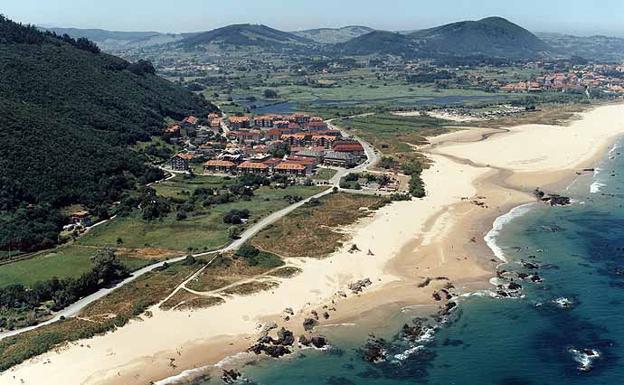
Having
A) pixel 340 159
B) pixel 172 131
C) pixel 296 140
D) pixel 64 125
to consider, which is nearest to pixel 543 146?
pixel 340 159

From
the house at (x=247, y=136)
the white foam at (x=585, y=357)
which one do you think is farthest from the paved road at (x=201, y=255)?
the white foam at (x=585, y=357)

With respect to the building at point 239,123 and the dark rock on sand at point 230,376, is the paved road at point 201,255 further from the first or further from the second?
the building at point 239,123

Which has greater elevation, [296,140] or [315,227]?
[296,140]

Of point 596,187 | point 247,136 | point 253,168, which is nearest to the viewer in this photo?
point 596,187

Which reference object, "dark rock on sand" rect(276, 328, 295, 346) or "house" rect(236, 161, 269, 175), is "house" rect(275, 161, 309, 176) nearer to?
"house" rect(236, 161, 269, 175)

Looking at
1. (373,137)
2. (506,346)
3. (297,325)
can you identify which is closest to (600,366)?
(506,346)

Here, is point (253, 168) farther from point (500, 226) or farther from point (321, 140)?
point (500, 226)

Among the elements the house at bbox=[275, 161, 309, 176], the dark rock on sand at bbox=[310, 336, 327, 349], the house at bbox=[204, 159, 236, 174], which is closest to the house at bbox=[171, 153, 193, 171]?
the house at bbox=[204, 159, 236, 174]
